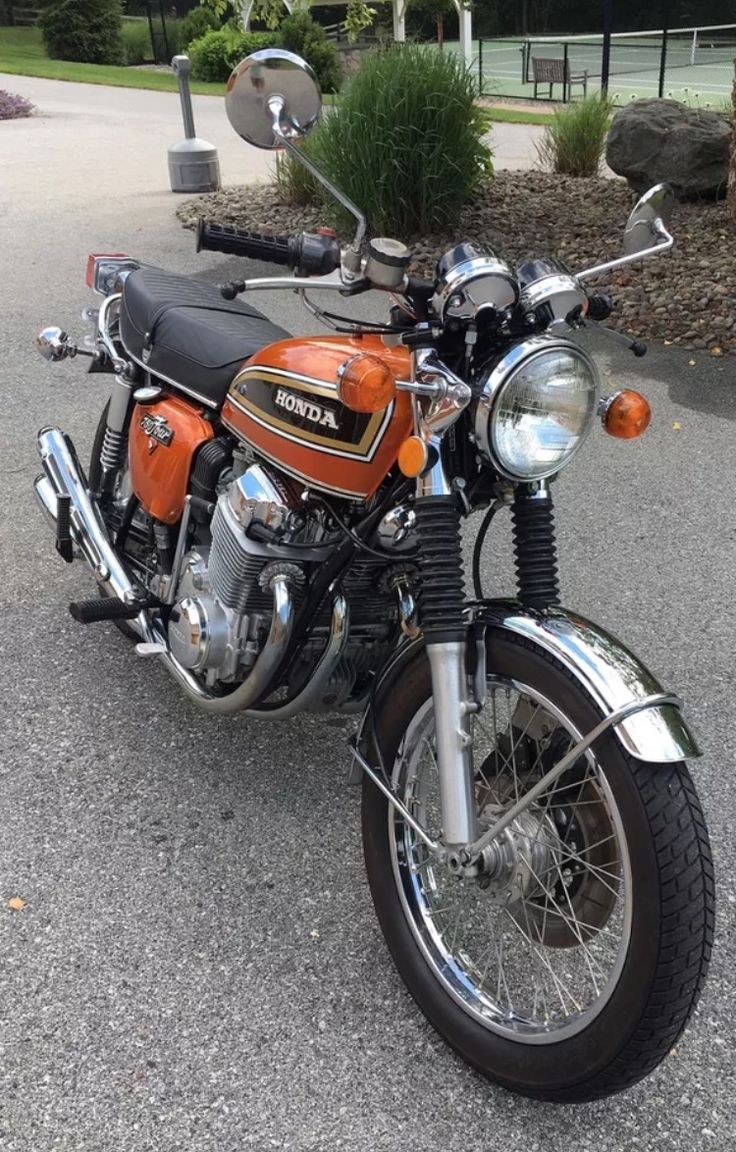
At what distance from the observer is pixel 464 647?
2.00 m

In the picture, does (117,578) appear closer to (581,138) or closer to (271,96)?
(271,96)

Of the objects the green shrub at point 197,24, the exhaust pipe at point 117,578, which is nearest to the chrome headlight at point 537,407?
the exhaust pipe at point 117,578

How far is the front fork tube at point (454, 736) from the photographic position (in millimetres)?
1982

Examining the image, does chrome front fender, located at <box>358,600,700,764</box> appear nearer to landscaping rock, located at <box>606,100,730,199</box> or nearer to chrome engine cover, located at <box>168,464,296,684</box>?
chrome engine cover, located at <box>168,464,296,684</box>

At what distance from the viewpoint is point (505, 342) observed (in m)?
2.00

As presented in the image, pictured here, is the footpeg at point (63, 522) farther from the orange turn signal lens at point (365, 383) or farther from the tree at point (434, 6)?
the tree at point (434, 6)

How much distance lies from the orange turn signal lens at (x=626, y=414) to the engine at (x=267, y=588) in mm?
501

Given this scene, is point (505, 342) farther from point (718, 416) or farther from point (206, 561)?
point (718, 416)

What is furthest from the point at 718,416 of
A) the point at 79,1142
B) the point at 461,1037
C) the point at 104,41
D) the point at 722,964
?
the point at 104,41

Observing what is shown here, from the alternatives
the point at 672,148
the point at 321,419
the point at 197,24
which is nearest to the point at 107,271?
the point at 321,419

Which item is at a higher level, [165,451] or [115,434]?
[165,451]

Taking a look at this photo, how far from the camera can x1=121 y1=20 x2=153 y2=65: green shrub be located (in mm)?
30719

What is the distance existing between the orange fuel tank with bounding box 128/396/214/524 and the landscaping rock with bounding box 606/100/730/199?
6.65 metres

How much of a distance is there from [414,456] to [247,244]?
50cm
